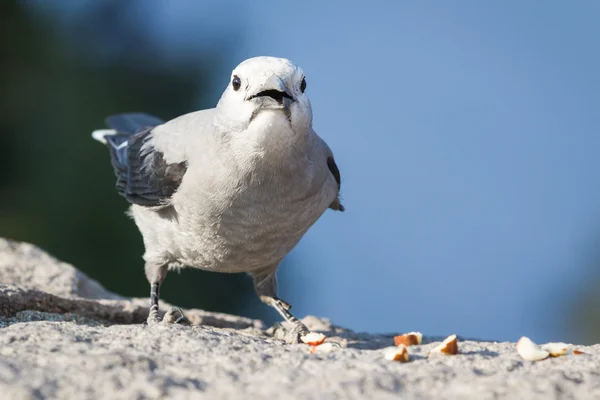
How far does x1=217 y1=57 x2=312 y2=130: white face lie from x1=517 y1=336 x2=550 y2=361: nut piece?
1560 mm

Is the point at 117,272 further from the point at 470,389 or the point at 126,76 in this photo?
the point at 470,389

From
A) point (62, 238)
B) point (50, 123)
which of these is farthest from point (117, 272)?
point (50, 123)

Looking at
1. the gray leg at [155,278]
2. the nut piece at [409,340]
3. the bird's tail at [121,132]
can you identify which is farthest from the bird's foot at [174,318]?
the nut piece at [409,340]

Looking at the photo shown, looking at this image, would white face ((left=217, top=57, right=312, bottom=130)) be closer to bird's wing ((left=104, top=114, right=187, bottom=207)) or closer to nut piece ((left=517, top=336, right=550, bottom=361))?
bird's wing ((left=104, top=114, right=187, bottom=207))

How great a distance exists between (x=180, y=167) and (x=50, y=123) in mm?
7860

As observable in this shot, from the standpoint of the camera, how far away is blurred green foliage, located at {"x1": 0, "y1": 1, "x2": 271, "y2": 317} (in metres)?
10.6

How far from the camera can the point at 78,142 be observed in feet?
37.2

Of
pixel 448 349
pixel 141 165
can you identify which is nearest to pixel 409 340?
pixel 448 349

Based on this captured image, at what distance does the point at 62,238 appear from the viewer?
1066 centimetres

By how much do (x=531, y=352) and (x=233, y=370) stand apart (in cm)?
130

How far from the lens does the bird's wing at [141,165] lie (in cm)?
464

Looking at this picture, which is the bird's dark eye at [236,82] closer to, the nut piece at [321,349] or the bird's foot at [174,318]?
the nut piece at [321,349]

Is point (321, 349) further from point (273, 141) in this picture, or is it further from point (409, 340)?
point (273, 141)

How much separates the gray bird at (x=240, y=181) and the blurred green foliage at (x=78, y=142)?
5.74 m
